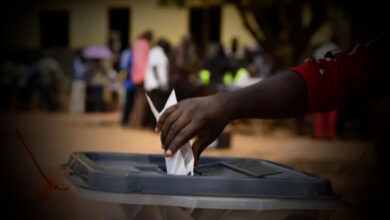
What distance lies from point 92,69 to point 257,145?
839 cm

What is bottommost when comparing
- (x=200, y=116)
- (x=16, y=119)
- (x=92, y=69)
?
(x=16, y=119)

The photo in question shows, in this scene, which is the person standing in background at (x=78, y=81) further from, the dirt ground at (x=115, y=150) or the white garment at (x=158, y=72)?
the white garment at (x=158, y=72)

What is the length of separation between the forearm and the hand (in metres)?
0.04

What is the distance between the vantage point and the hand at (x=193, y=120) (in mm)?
2137

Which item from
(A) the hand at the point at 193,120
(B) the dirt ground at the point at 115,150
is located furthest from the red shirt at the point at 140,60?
(A) the hand at the point at 193,120

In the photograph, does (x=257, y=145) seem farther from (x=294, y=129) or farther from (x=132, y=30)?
(x=132, y=30)

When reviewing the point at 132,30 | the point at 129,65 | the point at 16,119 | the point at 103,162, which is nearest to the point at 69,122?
the point at 16,119

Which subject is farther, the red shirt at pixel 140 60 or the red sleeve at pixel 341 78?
the red shirt at pixel 140 60

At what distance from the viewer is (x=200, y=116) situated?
2.13 m

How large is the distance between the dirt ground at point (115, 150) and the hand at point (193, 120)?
549 millimetres

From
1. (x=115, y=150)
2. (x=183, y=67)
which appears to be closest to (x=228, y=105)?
(x=115, y=150)

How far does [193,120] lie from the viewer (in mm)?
2137

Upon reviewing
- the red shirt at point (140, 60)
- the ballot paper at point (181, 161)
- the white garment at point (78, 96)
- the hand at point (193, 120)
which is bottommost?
the white garment at point (78, 96)

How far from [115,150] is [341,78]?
793 cm
